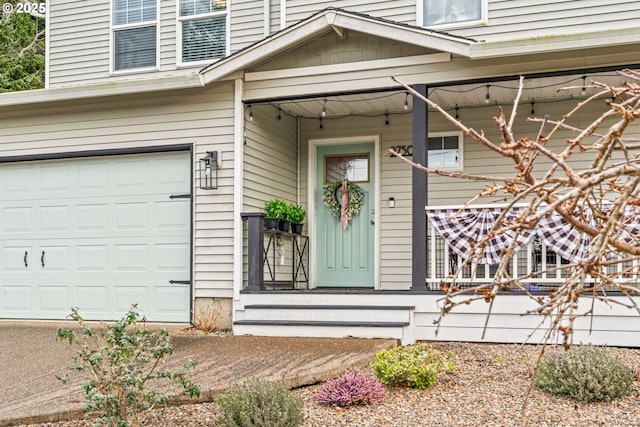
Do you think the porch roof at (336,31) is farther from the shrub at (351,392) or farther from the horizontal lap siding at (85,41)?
the shrub at (351,392)

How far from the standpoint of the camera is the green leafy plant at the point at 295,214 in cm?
939

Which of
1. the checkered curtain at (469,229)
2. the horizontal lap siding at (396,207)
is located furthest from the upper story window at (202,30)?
the checkered curtain at (469,229)

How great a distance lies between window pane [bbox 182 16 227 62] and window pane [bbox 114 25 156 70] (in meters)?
0.54

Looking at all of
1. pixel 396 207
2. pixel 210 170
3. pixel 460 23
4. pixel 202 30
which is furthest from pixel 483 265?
pixel 202 30

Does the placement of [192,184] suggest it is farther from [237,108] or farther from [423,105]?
[423,105]

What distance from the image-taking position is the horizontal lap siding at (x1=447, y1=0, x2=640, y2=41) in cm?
864

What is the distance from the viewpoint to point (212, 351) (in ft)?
23.3

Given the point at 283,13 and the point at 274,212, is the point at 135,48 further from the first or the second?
the point at 274,212

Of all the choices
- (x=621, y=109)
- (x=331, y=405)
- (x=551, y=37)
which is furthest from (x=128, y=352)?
(x=551, y=37)

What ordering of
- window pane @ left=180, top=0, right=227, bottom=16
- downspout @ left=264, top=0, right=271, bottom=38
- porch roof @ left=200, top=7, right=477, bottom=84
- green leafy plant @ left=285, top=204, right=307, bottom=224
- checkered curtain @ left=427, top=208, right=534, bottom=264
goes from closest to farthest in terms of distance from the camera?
checkered curtain @ left=427, top=208, right=534, bottom=264
porch roof @ left=200, top=7, right=477, bottom=84
green leafy plant @ left=285, top=204, right=307, bottom=224
downspout @ left=264, top=0, right=271, bottom=38
window pane @ left=180, top=0, right=227, bottom=16

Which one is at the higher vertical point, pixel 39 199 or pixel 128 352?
pixel 39 199

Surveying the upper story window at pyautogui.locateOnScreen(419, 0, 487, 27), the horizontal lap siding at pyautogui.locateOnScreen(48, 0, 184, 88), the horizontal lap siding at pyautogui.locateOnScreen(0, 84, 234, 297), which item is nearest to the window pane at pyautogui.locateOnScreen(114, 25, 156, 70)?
the horizontal lap siding at pyautogui.locateOnScreen(48, 0, 184, 88)

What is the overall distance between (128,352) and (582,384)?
3124 millimetres

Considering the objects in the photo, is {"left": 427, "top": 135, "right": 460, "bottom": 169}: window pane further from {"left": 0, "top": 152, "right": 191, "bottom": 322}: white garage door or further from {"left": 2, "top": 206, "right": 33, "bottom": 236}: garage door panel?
{"left": 2, "top": 206, "right": 33, "bottom": 236}: garage door panel
